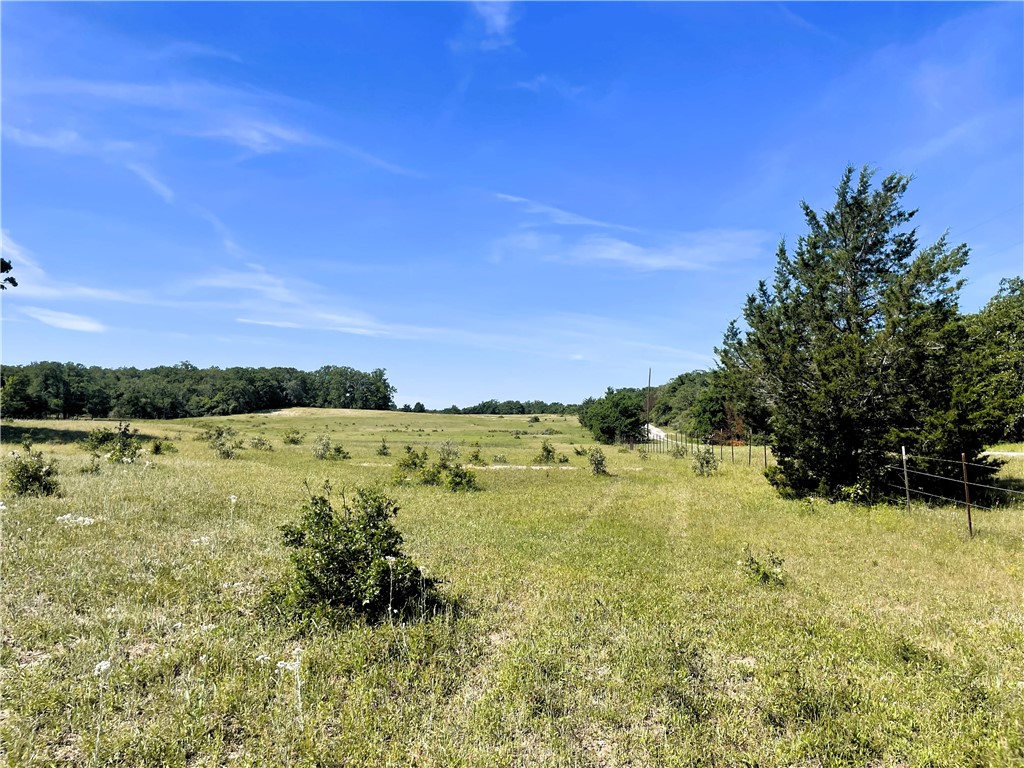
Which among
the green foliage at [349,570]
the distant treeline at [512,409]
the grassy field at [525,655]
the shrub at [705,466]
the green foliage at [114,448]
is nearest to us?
the grassy field at [525,655]

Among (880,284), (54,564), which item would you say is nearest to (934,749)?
(54,564)

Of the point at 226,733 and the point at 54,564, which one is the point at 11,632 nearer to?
the point at 54,564

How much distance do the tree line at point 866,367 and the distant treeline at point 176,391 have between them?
65.4m

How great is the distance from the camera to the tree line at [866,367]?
17.5 metres

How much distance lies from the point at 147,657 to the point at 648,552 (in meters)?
10.2

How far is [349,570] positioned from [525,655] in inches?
121

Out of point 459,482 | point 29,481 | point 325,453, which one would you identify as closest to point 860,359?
point 459,482

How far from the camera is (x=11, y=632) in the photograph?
631 centimetres

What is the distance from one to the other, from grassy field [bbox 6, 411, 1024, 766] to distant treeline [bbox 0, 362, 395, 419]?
192ft

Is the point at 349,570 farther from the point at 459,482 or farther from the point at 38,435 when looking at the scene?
the point at 38,435

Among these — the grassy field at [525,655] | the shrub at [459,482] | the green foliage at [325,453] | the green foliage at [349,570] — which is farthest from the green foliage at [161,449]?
the green foliage at [349,570]

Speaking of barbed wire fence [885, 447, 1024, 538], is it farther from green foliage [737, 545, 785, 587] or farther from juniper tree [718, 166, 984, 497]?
green foliage [737, 545, 785, 587]

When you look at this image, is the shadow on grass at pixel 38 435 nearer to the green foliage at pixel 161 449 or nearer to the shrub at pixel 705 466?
the green foliage at pixel 161 449

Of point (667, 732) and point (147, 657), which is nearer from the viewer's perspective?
point (667, 732)
